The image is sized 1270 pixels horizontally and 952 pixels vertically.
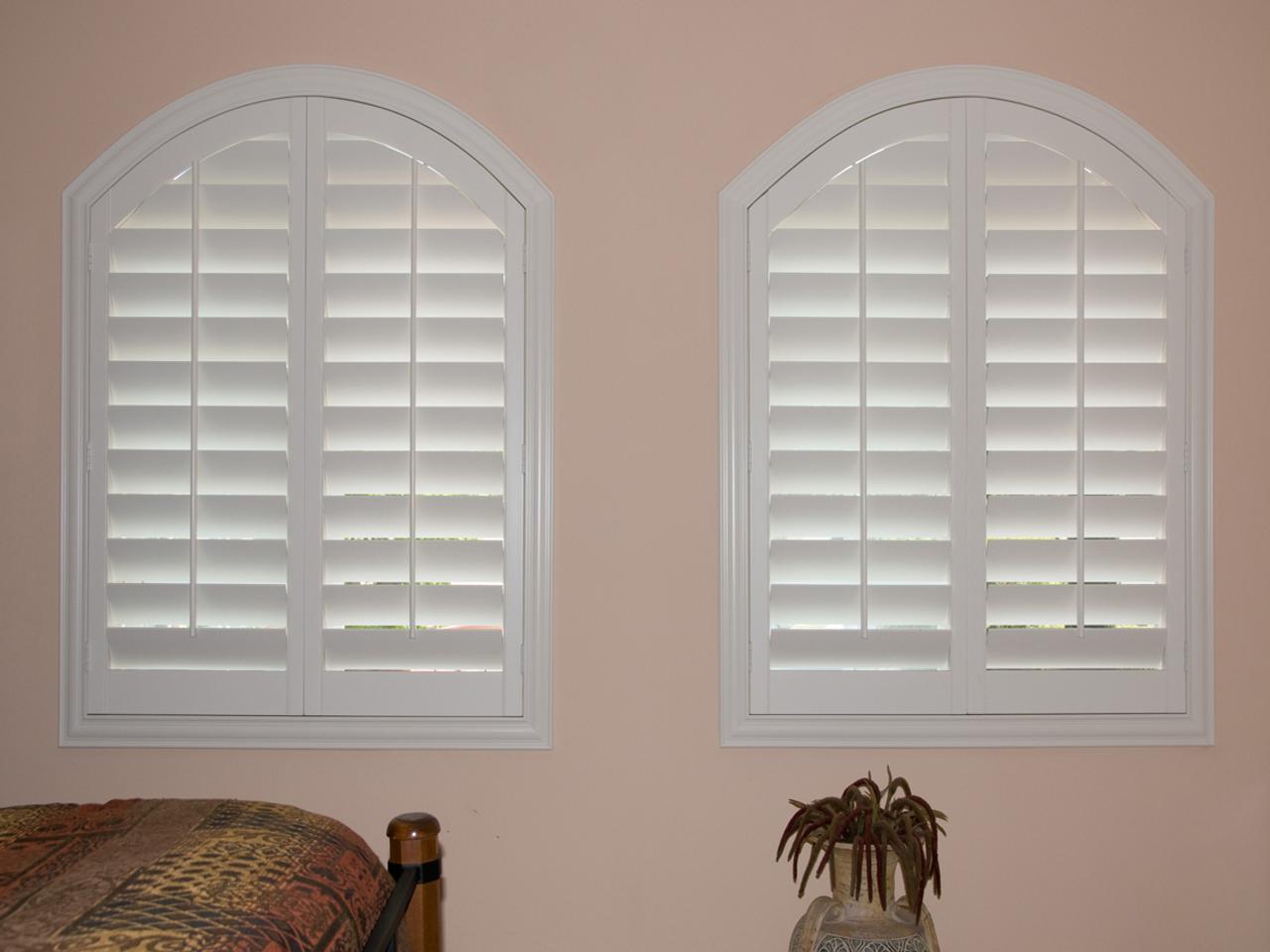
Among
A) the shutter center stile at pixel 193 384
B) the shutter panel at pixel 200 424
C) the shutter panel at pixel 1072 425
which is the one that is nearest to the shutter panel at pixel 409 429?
the shutter panel at pixel 200 424

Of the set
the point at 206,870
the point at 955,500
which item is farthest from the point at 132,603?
the point at 955,500

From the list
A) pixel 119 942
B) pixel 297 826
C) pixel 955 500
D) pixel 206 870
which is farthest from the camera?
pixel 955 500

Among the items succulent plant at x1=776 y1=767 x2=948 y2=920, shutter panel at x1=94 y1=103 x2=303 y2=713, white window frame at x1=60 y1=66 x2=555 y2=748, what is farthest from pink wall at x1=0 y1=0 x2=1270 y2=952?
succulent plant at x1=776 y1=767 x2=948 y2=920

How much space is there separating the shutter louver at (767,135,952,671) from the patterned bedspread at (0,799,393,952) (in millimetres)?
1163

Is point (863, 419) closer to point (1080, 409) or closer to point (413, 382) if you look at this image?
point (1080, 409)

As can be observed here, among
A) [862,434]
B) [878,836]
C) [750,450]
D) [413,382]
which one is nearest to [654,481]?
[750,450]

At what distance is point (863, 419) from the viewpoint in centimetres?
233

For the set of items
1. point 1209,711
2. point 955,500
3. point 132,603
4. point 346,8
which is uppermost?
point 346,8

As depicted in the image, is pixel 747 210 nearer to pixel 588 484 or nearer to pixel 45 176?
pixel 588 484

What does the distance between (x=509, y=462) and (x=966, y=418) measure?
40.4 inches

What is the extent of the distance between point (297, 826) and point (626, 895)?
3.47 feet

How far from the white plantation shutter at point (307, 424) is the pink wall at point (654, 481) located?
13cm

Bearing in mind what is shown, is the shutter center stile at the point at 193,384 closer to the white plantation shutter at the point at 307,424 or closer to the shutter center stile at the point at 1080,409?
the white plantation shutter at the point at 307,424

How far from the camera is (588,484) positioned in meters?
2.35
